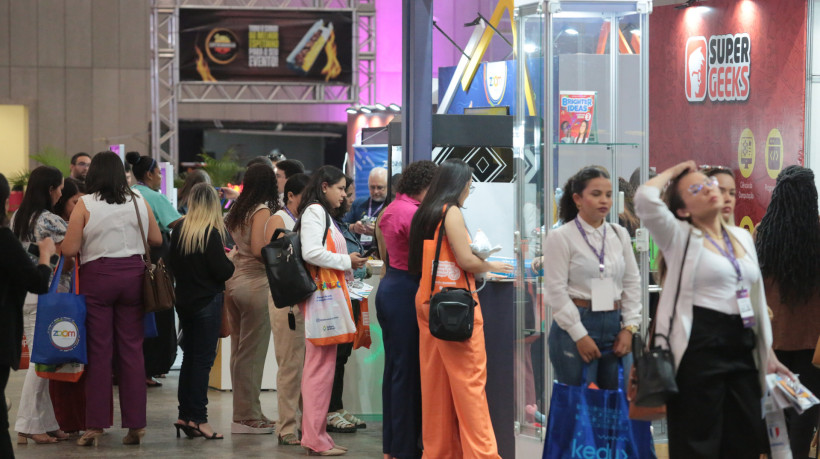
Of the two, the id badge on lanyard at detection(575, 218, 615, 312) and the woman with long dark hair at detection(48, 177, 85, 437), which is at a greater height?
the id badge on lanyard at detection(575, 218, 615, 312)

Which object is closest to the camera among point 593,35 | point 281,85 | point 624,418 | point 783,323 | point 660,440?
point 624,418

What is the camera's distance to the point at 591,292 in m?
4.05

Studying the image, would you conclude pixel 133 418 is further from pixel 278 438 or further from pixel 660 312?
pixel 660 312

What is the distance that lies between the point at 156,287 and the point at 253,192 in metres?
0.81

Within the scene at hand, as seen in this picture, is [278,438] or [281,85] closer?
[278,438]

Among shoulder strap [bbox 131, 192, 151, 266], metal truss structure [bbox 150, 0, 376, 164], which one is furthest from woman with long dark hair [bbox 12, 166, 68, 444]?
metal truss structure [bbox 150, 0, 376, 164]

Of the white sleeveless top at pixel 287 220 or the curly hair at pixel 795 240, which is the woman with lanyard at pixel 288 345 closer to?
the white sleeveless top at pixel 287 220

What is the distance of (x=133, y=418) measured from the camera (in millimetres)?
5812

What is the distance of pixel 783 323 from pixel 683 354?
1.31m

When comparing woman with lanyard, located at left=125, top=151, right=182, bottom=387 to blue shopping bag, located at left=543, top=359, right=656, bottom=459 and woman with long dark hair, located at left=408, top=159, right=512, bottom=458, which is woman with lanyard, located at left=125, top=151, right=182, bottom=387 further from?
blue shopping bag, located at left=543, top=359, right=656, bottom=459

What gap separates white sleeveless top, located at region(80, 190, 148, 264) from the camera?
5.58 metres

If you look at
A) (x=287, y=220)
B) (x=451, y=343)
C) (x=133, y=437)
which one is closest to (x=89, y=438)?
(x=133, y=437)

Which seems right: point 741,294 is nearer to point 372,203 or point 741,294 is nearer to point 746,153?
point 372,203

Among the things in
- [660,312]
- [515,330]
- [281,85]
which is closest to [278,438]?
[515,330]
